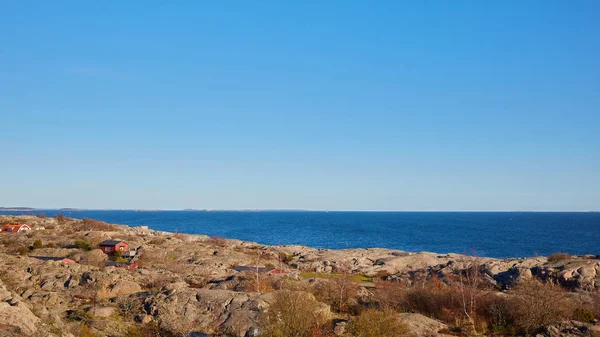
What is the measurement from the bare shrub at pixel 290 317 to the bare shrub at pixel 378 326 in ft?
9.19

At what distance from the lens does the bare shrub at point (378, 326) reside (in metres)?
22.9

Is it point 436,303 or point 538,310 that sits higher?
point 538,310

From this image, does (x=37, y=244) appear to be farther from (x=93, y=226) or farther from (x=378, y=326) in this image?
(x=378, y=326)


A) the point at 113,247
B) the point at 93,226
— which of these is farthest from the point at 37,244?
the point at 93,226

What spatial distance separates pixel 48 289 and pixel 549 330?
122 ft

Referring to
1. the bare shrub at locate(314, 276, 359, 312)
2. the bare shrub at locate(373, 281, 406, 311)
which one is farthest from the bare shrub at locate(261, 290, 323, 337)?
the bare shrub at locate(373, 281, 406, 311)

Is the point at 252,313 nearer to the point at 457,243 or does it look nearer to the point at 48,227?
the point at 48,227

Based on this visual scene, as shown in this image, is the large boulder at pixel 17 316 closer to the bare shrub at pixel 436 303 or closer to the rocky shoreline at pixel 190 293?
the rocky shoreline at pixel 190 293

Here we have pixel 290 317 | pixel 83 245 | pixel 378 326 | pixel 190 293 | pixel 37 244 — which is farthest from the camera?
pixel 83 245

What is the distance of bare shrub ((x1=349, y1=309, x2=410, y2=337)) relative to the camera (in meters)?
22.9

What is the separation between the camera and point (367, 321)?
23.2 metres

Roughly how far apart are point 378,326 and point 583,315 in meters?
17.6

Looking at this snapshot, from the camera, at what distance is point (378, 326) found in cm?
2297

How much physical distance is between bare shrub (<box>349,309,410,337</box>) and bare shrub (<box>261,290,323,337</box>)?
2.80 m
